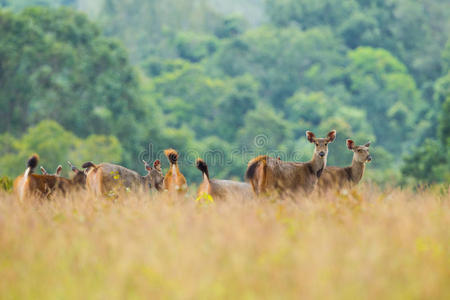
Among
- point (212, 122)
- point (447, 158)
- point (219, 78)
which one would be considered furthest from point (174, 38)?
point (447, 158)

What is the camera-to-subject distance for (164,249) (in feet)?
24.5

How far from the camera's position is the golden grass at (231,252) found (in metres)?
6.53

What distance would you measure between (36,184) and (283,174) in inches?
133

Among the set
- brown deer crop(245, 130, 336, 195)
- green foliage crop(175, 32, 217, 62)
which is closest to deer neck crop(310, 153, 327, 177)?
brown deer crop(245, 130, 336, 195)

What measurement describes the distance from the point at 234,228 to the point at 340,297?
1823mm

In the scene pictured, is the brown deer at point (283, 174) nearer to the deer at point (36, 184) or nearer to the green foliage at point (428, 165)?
the deer at point (36, 184)

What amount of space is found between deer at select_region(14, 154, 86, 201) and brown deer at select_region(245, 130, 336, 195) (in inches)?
102

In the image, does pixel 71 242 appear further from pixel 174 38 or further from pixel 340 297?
pixel 174 38

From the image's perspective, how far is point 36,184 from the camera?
11875mm

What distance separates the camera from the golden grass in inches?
257

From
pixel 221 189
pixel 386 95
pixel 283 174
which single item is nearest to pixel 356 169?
pixel 283 174

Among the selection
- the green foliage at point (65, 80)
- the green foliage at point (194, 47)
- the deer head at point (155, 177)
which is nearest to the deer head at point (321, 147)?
the deer head at point (155, 177)

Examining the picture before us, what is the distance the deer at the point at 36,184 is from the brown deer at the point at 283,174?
258 cm

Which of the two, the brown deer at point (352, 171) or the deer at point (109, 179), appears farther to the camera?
the brown deer at point (352, 171)
